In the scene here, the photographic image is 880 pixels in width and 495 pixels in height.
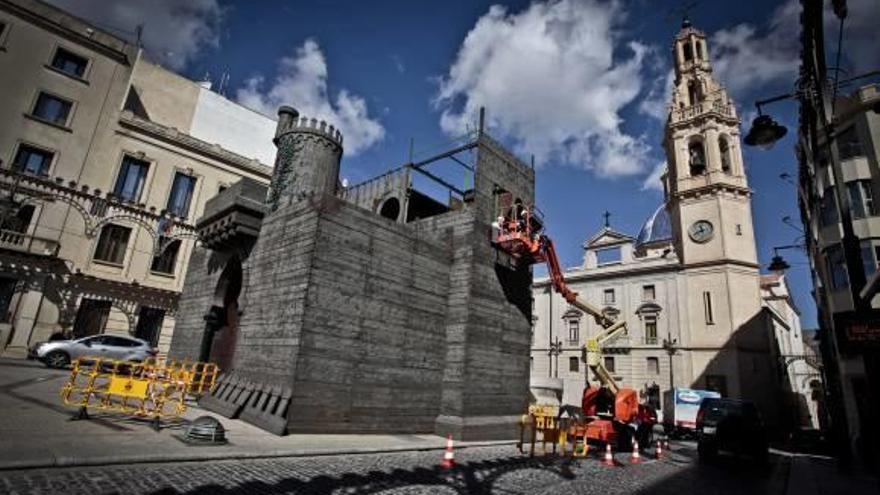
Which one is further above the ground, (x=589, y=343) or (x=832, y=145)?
(x=832, y=145)

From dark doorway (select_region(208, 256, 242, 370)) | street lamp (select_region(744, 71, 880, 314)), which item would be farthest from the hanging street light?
dark doorway (select_region(208, 256, 242, 370))

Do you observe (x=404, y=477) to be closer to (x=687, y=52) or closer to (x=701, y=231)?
(x=701, y=231)

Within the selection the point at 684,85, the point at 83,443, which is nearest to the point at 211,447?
the point at 83,443

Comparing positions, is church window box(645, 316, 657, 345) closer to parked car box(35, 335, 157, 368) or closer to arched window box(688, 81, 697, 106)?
arched window box(688, 81, 697, 106)

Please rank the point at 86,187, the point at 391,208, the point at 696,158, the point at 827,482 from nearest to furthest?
1. the point at 827,482
2. the point at 391,208
3. the point at 86,187
4. the point at 696,158

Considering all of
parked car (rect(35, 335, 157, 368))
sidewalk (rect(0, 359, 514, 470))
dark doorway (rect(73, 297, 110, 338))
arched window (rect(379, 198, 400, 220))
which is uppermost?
arched window (rect(379, 198, 400, 220))

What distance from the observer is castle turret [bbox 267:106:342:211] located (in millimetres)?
16188

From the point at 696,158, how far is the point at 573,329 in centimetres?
1891

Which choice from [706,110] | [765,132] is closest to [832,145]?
[765,132]

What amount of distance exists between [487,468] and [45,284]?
25095mm

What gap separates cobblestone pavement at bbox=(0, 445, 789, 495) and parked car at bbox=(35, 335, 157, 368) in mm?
14143

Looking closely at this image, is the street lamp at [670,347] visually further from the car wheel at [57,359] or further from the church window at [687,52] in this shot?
the car wheel at [57,359]

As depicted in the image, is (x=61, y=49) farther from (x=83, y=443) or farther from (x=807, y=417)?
(x=807, y=417)

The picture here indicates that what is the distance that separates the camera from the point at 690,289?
36.2 m
